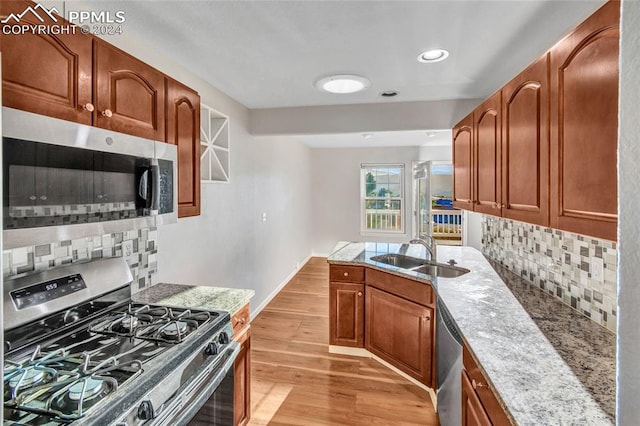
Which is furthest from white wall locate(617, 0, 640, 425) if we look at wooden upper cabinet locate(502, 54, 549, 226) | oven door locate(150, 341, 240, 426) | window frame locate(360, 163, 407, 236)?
window frame locate(360, 163, 407, 236)

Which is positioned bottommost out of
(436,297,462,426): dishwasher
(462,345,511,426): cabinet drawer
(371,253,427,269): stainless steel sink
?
(436,297,462,426): dishwasher

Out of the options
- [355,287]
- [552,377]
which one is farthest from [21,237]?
[355,287]

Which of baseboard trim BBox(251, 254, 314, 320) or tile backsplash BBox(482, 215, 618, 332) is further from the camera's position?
baseboard trim BBox(251, 254, 314, 320)

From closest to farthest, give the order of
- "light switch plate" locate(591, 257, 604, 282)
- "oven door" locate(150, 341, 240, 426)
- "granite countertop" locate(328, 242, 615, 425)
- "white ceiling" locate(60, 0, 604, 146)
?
"granite countertop" locate(328, 242, 615, 425), "oven door" locate(150, 341, 240, 426), "light switch plate" locate(591, 257, 604, 282), "white ceiling" locate(60, 0, 604, 146)

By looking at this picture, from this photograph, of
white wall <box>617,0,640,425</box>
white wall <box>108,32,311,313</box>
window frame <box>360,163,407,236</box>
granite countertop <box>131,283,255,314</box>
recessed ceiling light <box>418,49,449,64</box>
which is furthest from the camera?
window frame <box>360,163,407,236</box>

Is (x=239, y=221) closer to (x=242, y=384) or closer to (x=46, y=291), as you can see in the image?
(x=242, y=384)

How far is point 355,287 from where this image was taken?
9.02 ft

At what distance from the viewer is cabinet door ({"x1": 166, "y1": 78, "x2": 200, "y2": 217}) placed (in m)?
1.73

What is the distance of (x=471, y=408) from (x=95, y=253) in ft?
6.28

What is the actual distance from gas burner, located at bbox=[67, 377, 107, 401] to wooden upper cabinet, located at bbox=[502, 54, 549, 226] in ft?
5.65

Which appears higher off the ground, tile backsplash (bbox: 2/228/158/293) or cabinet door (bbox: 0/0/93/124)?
cabinet door (bbox: 0/0/93/124)

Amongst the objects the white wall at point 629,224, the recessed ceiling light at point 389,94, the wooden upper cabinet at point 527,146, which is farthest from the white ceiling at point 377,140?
the white wall at point 629,224

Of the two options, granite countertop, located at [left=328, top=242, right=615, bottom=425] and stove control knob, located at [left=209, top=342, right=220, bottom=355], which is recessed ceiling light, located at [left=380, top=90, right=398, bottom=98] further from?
stove control knob, located at [left=209, top=342, right=220, bottom=355]

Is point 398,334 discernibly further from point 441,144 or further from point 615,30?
point 441,144
